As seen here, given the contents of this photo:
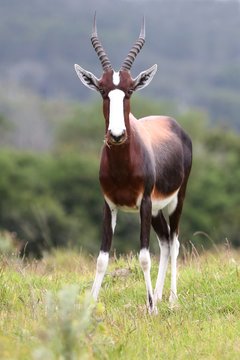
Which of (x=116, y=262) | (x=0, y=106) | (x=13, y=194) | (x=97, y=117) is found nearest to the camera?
(x=116, y=262)

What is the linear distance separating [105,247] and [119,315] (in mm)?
949

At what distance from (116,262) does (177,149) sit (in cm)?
221

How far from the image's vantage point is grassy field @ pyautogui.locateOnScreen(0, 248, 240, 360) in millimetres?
6762

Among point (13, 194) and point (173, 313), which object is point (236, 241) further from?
point (173, 313)

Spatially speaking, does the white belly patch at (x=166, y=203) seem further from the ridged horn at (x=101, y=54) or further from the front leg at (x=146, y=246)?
the ridged horn at (x=101, y=54)

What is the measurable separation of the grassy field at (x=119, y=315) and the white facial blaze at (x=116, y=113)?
1574 mm

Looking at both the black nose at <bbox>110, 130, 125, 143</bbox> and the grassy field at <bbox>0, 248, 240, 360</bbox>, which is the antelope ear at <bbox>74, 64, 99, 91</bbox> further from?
the grassy field at <bbox>0, 248, 240, 360</bbox>

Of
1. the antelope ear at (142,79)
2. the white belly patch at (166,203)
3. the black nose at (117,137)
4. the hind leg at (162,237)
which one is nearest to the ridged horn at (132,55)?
the antelope ear at (142,79)

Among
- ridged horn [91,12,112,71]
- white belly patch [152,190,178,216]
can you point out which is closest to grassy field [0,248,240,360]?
white belly patch [152,190,178,216]

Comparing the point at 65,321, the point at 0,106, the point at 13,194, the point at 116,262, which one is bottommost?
the point at 0,106

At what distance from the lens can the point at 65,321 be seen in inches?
255

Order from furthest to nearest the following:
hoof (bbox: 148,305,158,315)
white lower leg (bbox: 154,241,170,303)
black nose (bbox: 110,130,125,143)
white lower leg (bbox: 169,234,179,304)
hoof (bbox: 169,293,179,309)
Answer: white lower leg (bbox: 154,241,170,303)
white lower leg (bbox: 169,234,179,304)
hoof (bbox: 169,293,179,309)
hoof (bbox: 148,305,158,315)
black nose (bbox: 110,130,125,143)

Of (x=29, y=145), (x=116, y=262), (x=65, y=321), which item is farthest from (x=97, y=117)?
(x=65, y=321)

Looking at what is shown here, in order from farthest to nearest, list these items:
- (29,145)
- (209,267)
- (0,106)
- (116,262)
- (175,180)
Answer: (0,106)
(29,145)
(116,262)
(209,267)
(175,180)
